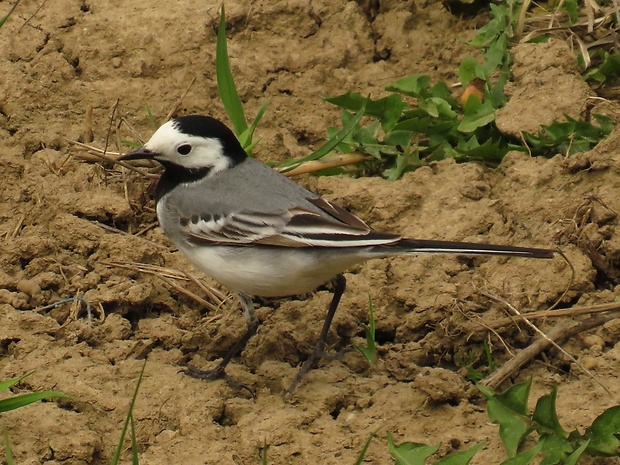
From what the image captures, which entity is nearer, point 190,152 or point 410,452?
point 410,452

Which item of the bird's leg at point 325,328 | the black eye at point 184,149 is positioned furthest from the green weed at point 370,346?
the black eye at point 184,149

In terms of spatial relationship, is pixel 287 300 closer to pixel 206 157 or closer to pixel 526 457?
pixel 206 157

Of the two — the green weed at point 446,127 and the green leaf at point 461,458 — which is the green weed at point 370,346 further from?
the green weed at point 446,127

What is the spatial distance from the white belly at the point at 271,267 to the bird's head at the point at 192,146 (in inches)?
21.2

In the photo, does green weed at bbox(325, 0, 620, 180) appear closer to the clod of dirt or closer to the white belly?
the clod of dirt

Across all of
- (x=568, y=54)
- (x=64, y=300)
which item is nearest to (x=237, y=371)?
(x=64, y=300)

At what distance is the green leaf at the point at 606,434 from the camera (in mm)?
4473

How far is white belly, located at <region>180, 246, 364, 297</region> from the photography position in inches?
211

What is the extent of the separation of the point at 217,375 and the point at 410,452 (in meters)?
1.26

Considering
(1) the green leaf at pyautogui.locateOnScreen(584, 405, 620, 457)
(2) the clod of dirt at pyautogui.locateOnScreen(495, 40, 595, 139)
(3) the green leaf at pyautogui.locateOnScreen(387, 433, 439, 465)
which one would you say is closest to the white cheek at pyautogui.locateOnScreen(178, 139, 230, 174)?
(2) the clod of dirt at pyautogui.locateOnScreen(495, 40, 595, 139)

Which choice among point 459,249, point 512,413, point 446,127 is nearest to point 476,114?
point 446,127

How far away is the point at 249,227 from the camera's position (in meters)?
5.55

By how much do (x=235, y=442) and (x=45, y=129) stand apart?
9.95 feet

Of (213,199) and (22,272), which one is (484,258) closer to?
(213,199)
